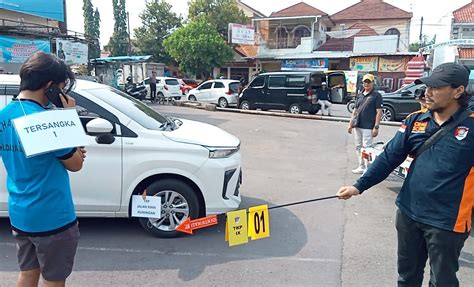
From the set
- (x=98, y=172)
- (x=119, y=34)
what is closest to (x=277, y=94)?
(x=98, y=172)

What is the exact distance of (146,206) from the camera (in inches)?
149

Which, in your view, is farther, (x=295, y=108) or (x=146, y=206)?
(x=295, y=108)

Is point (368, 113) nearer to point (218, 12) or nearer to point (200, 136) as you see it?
point (200, 136)

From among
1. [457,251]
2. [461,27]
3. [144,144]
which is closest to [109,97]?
[144,144]

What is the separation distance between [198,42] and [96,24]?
34.1m

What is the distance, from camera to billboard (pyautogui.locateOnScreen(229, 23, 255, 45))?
2860 centimetres

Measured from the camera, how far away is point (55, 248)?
2051mm

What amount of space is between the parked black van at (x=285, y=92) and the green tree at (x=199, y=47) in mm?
13466

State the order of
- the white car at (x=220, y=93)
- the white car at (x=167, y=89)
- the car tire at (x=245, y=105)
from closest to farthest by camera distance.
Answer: the car tire at (x=245, y=105), the white car at (x=220, y=93), the white car at (x=167, y=89)

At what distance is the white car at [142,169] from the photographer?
376 cm

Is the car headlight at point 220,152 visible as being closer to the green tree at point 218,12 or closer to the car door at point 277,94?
the car door at point 277,94

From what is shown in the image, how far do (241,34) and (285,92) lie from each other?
614 inches

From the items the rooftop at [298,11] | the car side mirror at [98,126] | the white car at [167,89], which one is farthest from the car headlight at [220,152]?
the rooftop at [298,11]

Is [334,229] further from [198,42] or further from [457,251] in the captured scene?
[198,42]
